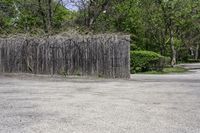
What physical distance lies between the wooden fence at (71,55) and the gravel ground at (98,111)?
21.5ft

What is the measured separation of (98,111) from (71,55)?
12466mm

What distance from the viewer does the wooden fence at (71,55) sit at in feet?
72.7

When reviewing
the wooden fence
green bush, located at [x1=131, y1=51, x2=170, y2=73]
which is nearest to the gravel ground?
the wooden fence

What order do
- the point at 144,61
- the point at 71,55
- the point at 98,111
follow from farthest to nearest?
the point at 144,61, the point at 71,55, the point at 98,111

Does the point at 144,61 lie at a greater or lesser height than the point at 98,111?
greater

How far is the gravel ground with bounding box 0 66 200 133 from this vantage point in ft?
27.6

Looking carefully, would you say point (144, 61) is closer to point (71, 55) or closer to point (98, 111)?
point (71, 55)

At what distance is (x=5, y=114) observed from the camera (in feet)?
32.3

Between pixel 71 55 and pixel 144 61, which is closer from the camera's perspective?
pixel 71 55

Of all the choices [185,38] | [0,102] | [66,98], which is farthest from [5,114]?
[185,38]

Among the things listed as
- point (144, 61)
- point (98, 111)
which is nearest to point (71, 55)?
point (98, 111)

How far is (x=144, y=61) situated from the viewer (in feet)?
115

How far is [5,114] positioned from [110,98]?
431cm

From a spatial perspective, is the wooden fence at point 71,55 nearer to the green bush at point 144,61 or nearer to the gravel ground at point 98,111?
the gravel ground at point 98,111
